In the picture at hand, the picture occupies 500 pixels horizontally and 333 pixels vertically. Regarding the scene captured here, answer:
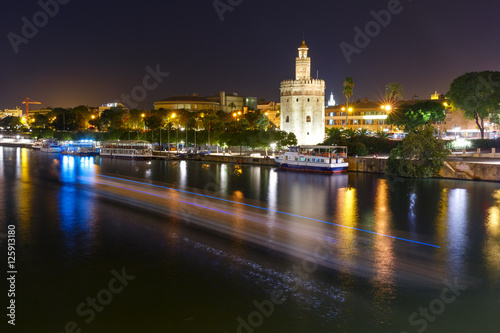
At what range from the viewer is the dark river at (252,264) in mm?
12062

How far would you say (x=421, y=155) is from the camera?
42188 millimetres

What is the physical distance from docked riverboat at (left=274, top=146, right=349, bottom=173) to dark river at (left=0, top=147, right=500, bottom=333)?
682 inches

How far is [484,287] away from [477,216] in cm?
1189

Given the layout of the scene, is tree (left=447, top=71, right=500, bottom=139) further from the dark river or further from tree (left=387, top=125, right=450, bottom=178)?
the dark river

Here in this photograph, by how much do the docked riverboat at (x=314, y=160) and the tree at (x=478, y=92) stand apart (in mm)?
15247

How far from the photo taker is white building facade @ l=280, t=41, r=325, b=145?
2657 inches

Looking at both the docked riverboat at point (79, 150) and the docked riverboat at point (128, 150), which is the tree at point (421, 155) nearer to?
the docked riverboat at point (128, 150)

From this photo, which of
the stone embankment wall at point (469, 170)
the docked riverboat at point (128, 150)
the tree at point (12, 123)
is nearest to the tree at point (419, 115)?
the stone embankment wall at point (469, 170)

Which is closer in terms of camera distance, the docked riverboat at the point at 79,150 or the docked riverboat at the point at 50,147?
the docked riverboat at the point at 79,150

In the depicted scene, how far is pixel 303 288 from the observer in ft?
44.9

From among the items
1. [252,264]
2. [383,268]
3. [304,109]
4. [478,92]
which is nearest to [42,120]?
[304,109]

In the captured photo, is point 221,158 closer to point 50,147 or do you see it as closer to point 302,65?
point 302,65

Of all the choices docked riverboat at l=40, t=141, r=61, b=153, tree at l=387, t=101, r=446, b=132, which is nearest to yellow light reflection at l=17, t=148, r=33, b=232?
tree at l=387, t=101, r=446, b=132

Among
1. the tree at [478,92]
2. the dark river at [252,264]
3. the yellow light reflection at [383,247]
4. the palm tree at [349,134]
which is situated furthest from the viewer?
the palm tree at [349,134]
